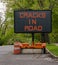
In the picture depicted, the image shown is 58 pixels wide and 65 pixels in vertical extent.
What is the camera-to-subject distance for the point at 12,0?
47156mm

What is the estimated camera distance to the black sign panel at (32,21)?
27.6m

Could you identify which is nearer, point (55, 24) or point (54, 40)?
point (55, 24)

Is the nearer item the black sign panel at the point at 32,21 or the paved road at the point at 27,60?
the paved road at the point at 27,60

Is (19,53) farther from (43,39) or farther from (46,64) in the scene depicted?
(43,39)

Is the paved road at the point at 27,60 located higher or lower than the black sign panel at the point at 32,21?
lower

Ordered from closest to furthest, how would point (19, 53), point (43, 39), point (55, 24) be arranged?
point (19, 53)
point (43, 39)
point (55, 24)

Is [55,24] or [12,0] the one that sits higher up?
[12,0]

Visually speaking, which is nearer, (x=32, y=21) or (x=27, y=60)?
(x=27, y=60)

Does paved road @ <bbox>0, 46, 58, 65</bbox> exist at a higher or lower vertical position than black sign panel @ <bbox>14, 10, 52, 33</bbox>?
lower

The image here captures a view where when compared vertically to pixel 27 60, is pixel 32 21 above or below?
above

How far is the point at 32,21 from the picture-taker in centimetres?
2800

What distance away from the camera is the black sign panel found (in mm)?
27609

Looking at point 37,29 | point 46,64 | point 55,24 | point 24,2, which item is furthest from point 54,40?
point 46,64

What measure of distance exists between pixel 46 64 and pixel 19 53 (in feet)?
28.3
